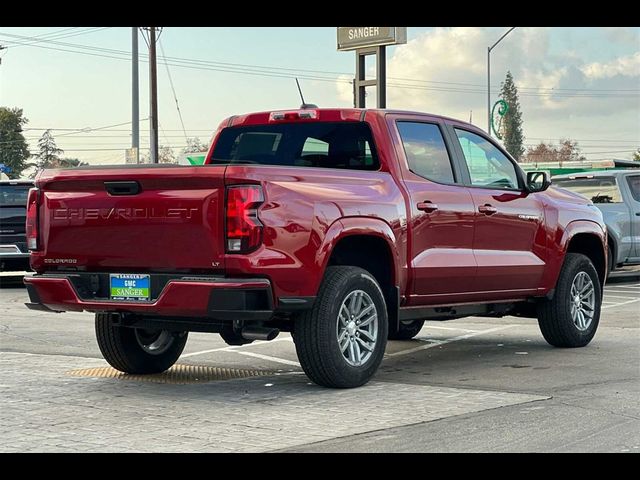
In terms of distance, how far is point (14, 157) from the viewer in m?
98.2

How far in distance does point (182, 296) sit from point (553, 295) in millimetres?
4355

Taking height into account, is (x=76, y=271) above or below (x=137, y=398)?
above

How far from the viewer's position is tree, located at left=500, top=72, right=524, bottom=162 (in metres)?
148

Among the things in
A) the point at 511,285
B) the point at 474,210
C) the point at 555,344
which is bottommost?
the point at 555,344

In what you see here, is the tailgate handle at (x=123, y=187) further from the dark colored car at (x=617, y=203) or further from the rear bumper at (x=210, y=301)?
the dark colored car at (x=617, y=203)

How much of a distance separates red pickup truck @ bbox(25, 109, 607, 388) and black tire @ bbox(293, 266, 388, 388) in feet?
0.04

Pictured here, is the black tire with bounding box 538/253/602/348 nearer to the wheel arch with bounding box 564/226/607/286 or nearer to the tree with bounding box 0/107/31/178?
the wheel arch with bounding box 564/226/607/286

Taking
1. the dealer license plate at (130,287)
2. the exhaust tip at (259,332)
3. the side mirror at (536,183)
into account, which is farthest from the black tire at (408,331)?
the dealer license plate at (130,287)

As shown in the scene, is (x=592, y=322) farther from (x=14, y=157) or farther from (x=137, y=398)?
(x=14, y=157)

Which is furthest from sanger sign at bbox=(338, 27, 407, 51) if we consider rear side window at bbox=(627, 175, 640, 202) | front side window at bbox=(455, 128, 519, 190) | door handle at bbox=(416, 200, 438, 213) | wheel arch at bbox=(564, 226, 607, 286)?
door handle at bbox=(416, 200, 438, 213)

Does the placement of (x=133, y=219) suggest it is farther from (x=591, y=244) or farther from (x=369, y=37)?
(x=369, y=37)

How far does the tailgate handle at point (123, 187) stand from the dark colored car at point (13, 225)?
12106 millimetres

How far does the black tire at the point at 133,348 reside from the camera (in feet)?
29.0
